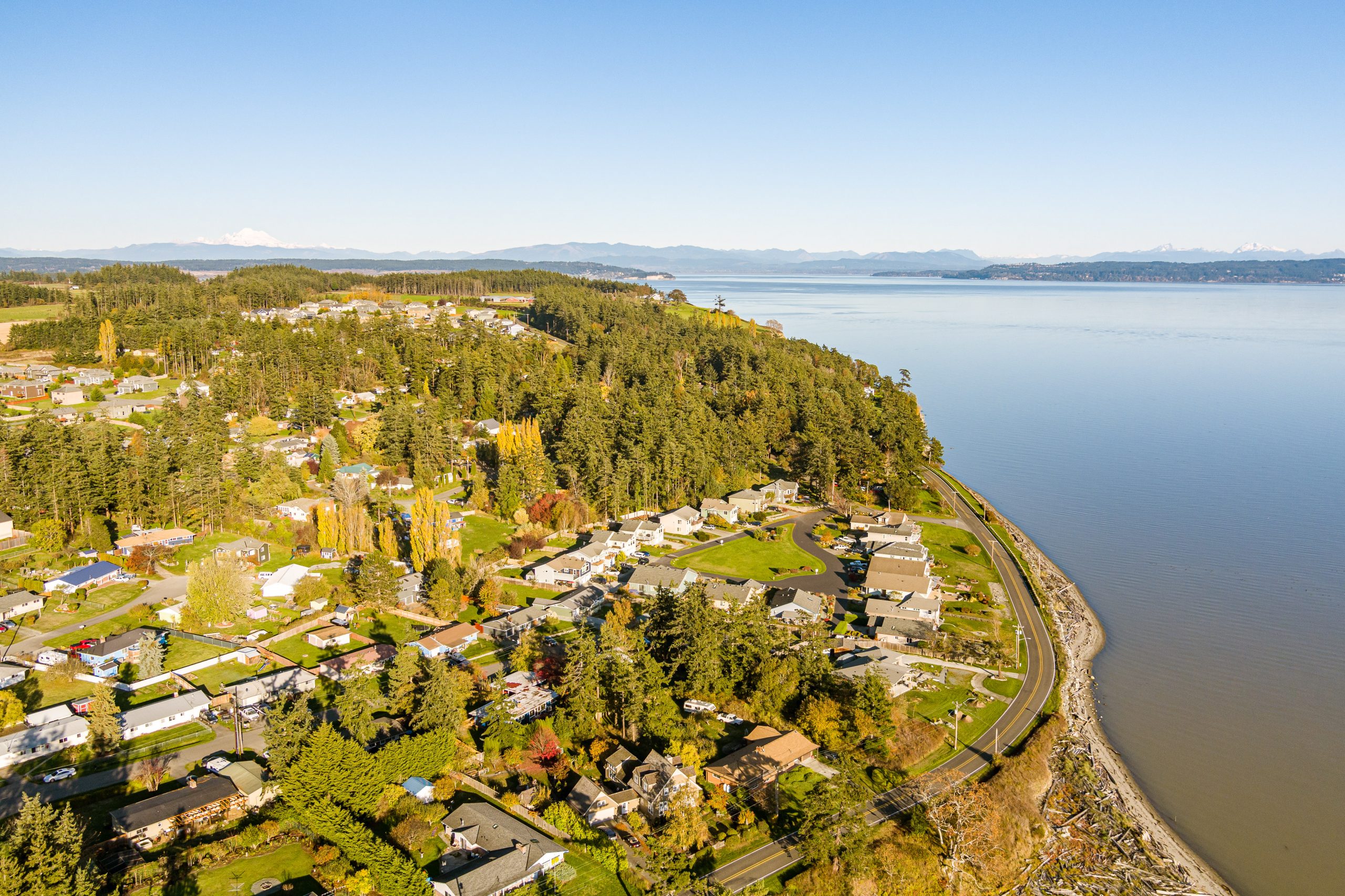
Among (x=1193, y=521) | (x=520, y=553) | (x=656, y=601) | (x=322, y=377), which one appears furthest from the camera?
(x=322, y=377)

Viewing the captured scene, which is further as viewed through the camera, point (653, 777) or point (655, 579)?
point (655, 579)

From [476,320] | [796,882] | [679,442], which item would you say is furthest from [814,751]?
[476,320]

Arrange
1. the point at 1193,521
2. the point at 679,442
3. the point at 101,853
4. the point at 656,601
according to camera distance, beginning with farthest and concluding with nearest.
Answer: the point at 679,442
the point at 1193,521
the point at 656,601
the point at 101,853

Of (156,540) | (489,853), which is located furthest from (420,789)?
(156,540)

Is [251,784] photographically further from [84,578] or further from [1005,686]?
[1005,686]

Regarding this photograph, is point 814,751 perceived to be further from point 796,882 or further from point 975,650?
point 975,650

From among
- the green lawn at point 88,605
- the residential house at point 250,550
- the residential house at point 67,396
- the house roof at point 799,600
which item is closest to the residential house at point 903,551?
the house roof at point 799,600

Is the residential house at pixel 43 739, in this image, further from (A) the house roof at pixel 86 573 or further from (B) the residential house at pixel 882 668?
(B) the residential house at pixel 882 668
